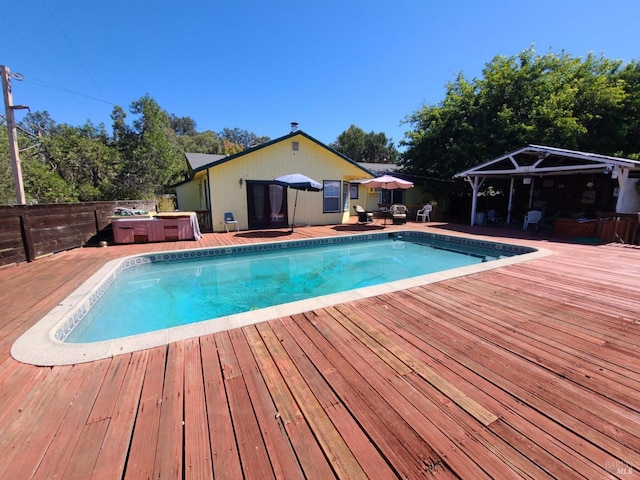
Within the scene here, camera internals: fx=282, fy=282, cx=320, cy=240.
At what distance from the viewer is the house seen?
1008cm

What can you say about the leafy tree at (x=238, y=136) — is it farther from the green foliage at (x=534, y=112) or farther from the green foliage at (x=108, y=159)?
the green foliage at (x=534, y=112)

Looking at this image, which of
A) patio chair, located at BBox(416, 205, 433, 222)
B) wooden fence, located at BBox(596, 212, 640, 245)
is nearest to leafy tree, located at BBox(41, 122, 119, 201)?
patio chair, located at BBox(416, 205, 433, 222)

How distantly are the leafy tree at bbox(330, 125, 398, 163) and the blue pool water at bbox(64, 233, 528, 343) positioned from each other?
30127 millimetres

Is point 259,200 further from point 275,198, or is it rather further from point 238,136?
point 238,136

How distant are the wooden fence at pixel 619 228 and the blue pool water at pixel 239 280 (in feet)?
10.2

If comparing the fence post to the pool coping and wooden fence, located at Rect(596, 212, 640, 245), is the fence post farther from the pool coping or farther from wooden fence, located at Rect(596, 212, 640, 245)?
wooden fence, located at Rect(596, 212, 640, 245)

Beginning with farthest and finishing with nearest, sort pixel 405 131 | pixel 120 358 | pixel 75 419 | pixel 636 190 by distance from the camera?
pixel 405 131 → pixel 636 190 → pixel 120 358 → pixel 75 419

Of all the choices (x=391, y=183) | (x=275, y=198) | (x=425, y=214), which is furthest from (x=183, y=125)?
(x=391, y=183)

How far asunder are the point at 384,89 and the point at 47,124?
54.9 metres

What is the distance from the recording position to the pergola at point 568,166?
8055mm

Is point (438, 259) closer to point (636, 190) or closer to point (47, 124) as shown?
point (636, 190)

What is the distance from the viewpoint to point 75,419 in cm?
172

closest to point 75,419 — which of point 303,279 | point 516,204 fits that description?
point 303,279

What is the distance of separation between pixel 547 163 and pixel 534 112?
4.04 metres
